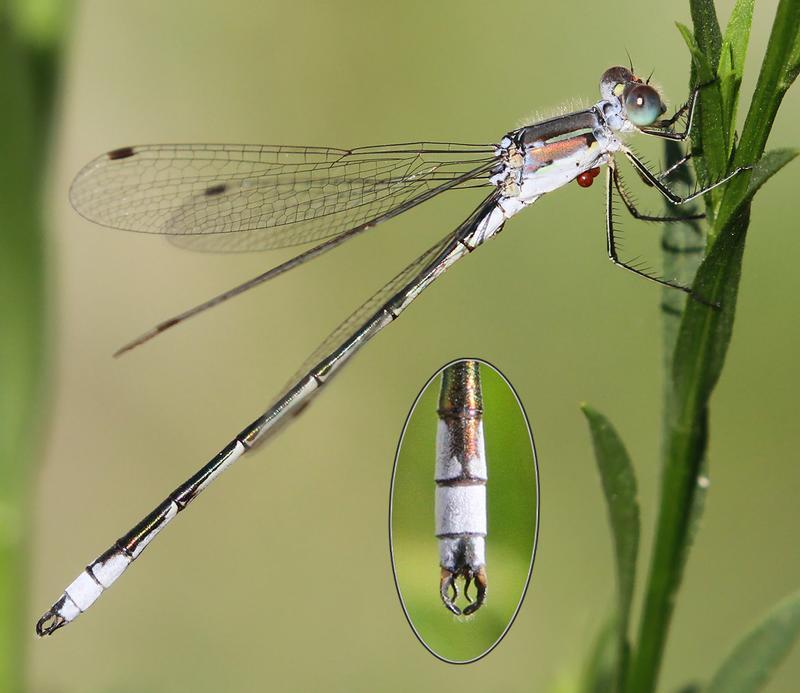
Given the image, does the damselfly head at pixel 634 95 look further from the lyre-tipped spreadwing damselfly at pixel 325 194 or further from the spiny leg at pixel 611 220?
the spiny leg at pixel 611 220

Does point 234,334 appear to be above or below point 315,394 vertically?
above

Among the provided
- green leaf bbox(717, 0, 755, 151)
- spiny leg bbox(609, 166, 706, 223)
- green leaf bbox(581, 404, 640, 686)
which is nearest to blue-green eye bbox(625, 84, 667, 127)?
spiny leg bbox(609, 166, 706, 223)

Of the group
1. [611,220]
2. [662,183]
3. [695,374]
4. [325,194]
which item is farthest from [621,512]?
[325,194]

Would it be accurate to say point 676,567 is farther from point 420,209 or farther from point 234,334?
point 234,334

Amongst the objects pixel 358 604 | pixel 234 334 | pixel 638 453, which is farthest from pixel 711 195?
pixel 234 334

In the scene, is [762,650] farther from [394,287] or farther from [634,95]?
[394,287]

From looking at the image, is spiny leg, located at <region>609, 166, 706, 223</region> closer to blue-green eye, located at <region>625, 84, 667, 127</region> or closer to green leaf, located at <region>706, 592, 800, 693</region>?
blue-green eye, located at <region>625, 84, 667, 127</region>
